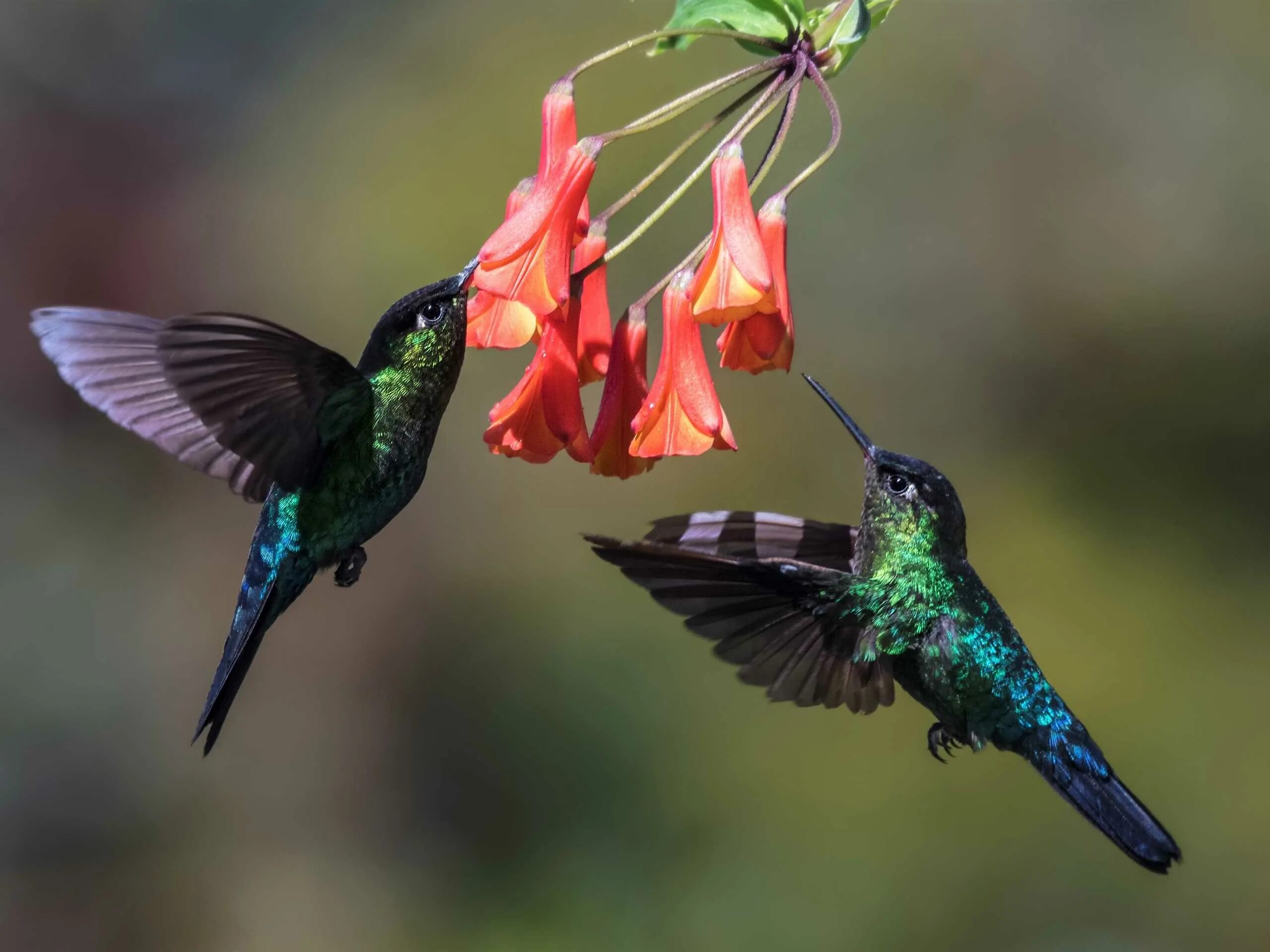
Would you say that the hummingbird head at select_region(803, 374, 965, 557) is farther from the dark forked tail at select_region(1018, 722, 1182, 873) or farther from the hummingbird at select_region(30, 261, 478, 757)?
the hummingbird at select_region(30, 261, 478, 757)

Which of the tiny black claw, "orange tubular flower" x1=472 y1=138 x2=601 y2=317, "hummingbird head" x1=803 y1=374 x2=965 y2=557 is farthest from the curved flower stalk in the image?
the tiny black claw

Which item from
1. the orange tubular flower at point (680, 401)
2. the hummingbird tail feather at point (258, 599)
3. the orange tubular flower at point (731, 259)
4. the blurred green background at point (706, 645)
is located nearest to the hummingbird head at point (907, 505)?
the orange tubular flower at point (680, 401)

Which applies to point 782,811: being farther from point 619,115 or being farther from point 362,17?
point 362,17

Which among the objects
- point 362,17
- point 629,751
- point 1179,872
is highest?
point 362,17

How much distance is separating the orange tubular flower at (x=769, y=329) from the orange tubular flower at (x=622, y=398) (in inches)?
4.3

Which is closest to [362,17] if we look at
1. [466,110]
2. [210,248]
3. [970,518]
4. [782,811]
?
[466,110]

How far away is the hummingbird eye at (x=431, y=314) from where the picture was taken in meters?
1.61

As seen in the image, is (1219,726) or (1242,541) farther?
(1242,541)

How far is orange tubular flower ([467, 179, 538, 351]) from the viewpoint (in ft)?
4.79

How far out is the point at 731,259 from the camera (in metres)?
1.38

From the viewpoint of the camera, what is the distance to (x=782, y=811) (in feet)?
12.6

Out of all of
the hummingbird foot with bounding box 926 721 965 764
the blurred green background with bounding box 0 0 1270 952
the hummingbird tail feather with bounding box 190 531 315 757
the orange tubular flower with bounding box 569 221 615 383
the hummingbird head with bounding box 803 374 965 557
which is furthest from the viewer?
the blurred green background with bounding box 0 0 1270 952

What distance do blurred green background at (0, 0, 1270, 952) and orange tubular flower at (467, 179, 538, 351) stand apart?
2.65m

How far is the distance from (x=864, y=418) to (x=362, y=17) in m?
2.99
